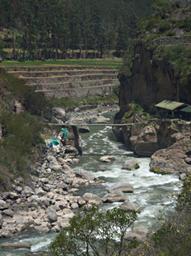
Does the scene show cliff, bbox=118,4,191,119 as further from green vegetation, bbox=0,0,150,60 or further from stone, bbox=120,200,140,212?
green vegetation, bbox=0,0,150,60

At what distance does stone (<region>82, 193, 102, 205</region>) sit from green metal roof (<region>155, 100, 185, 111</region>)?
18568 millimetres

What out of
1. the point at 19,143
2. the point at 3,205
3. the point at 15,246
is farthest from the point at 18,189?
the point at 15,246

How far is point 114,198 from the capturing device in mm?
40344

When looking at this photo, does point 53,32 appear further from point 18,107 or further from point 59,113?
point 18,107

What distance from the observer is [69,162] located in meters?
53.7

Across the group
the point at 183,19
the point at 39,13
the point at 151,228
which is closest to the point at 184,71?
the point at 183,19

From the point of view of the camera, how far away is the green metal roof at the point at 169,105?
187 ft

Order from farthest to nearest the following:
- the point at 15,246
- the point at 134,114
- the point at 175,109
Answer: the point at 134,114 → the point at 175,109 → the point at 15,246

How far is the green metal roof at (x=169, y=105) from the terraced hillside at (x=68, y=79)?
2703 cm

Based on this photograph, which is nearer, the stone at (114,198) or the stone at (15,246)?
the stone at (15,246)

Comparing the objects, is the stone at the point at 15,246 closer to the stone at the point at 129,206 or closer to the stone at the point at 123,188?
the stone at the point at 129,206

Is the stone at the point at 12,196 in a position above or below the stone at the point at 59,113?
above

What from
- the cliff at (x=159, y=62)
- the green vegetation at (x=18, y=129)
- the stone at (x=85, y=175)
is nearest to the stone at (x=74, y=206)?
the green vegetation at (x=18, y=129)

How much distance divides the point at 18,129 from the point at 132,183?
12147 millimetres
